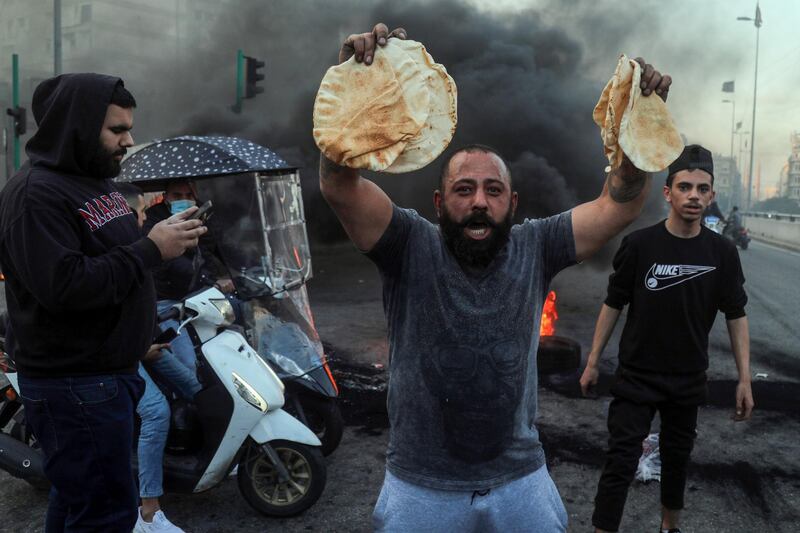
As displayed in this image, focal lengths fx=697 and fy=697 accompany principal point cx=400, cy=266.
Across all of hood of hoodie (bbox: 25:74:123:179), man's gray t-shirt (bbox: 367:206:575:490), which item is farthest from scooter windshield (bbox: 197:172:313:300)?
man's gray t-shirt (bbox: 367:206:575:490)

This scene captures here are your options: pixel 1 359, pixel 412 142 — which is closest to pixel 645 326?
pixel 412 142

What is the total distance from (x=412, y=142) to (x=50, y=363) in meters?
1.44

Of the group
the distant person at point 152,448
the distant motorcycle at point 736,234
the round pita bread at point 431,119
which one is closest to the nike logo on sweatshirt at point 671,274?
the round pita bread at point 431,119

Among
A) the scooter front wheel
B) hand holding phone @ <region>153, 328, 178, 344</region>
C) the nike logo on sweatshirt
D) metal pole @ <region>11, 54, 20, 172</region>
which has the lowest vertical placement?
the scooter front wheel

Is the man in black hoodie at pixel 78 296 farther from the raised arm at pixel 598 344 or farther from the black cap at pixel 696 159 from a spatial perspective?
the black cap at pixel 696 159

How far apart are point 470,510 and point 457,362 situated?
43 centimetres

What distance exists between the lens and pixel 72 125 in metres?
2.41

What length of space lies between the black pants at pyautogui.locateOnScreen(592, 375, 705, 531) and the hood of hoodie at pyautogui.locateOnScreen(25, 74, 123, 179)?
2.54m

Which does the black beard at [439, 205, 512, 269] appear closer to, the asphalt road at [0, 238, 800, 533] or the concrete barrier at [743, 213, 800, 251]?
the asphalt road at [0, 238, 800, 533]

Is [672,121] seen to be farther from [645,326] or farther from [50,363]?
[50,363]

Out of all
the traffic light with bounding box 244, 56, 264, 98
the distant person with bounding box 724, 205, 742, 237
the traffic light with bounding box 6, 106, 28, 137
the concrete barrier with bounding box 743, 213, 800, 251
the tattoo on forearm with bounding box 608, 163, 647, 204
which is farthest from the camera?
the concrete barrier with bounding box 743, 213, 800, 251

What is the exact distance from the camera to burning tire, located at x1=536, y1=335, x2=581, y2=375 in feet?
21.2

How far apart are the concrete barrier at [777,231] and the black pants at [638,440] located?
81.4ft

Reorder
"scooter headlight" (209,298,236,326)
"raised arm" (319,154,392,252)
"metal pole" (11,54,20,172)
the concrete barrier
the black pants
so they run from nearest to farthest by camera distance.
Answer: "raised arm" (319,154,392,252) → the black pants → "scooter headlight" (209,298,236,326) → "metal pole" (11,54,20,172) → the concrete barrier
